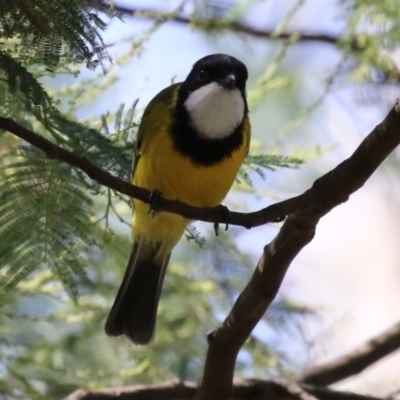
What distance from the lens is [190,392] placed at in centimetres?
216

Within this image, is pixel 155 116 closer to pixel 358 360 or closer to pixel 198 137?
pixel 198 137

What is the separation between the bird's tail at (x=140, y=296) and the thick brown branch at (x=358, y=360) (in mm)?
491

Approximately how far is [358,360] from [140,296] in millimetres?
690

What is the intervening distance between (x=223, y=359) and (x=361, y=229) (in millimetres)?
4515

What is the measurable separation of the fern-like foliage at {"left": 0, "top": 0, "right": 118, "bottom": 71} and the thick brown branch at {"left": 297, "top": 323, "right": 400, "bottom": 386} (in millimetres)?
1217

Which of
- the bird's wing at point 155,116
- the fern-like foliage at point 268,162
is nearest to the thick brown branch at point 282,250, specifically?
the fern-like foliage at point 268,162

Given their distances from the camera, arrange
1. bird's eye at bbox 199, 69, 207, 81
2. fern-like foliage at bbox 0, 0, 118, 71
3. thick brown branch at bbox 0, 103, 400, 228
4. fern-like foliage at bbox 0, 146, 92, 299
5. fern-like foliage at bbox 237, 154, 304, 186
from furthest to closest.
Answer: bird's eye at bbox 199, 69, 207, 81 → fern-like foliage at bbox 237, 154, 304, 186 → fern-like foliage at bbox 0, 146, 92, 299 → thick brown branch at bbox 0, 103, 400, 228 → fern-like foliage at bbox 0, 0, 118, 71

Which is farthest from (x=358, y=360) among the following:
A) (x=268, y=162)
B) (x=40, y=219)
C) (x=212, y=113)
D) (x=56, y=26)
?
(x=56, y=26)

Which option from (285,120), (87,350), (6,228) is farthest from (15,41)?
(285,120)

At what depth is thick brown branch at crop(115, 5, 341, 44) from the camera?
97.7 inches

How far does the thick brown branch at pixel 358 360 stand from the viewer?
7.69 ft

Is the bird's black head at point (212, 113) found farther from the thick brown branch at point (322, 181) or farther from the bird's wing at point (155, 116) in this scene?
the thick brown branch at point (322, 181)

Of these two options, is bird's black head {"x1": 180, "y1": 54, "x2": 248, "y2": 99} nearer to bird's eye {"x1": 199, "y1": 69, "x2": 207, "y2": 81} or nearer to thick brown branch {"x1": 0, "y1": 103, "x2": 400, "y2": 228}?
bird's eye {"x1": 199, "y1": 69, "x2": 207, "y2": 81}

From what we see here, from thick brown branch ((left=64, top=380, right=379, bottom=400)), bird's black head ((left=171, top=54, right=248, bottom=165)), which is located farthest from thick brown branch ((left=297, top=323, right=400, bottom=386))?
bird's black head ((left=171, top=54, right=248, bottom=165))
